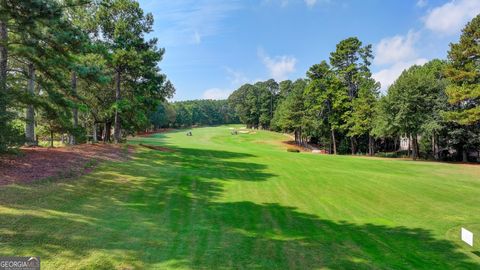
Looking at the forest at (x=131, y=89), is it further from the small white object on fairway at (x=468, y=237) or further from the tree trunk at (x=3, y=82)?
the small white object on fairway at (x=468, y=237)

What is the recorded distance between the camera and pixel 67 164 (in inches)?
523

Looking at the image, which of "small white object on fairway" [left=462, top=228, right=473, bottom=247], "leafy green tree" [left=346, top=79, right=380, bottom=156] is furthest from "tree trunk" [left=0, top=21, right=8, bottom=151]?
"leafy green tree" [left=346, top=79, right=380, bottom=156]

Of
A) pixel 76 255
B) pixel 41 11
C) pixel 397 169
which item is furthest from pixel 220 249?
pixel 397 169

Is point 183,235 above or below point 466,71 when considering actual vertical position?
below

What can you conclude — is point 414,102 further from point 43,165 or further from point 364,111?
point 43,165

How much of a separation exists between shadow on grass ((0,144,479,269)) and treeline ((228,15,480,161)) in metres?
27.3

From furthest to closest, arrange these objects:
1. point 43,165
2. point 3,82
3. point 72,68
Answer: point 72,68 → point 43,165 → point 3,82

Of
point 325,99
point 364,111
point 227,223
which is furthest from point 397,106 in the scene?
point 227,223

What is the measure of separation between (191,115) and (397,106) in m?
92.3

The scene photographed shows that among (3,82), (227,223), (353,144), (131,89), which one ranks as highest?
(131,89)

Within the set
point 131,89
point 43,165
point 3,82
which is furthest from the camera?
point 131,89

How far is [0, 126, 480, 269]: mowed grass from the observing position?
6.25 m

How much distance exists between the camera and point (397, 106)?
1342 inches

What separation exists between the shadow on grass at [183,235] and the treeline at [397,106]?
27265 millimetres
